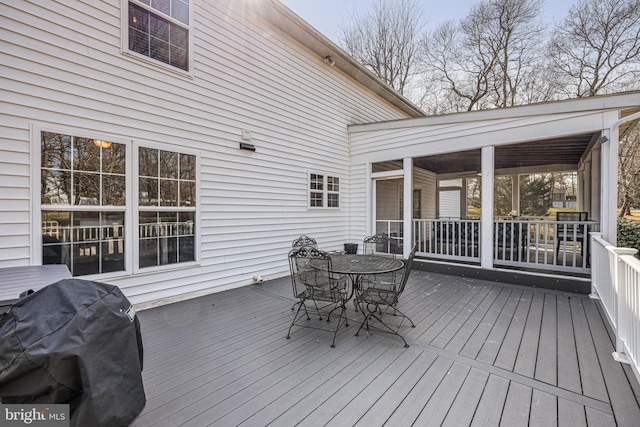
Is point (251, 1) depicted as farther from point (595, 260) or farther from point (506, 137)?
point (595, 260)

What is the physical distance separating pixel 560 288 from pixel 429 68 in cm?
1341

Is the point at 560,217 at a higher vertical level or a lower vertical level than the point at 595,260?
higher

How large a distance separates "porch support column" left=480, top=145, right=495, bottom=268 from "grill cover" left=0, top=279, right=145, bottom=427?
19.3 ft

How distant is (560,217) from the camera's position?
661 centimetres

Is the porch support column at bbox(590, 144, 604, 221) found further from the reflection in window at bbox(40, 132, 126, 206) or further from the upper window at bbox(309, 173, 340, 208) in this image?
the reflection in window at bbox(40, 132, 126, 206)

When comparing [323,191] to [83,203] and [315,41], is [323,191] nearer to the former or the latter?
[315,41]

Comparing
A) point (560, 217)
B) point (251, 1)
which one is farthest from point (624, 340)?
point (251, 1)

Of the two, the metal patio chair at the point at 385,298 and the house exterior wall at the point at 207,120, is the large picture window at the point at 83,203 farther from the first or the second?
the metal patio chair at the point at 385,298

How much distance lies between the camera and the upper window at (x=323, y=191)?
6.93 meters

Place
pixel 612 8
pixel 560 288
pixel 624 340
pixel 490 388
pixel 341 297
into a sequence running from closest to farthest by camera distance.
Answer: pixel 490 388, pixel 624 340, pixel 341 297, pixel 560 288, pixel 612 8

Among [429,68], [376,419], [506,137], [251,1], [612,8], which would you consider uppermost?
[612,8]

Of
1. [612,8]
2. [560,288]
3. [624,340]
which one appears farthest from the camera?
[612,8]

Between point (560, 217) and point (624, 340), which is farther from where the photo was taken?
point (560, 217)

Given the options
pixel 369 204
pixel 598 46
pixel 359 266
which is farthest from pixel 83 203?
pixel 598 46
